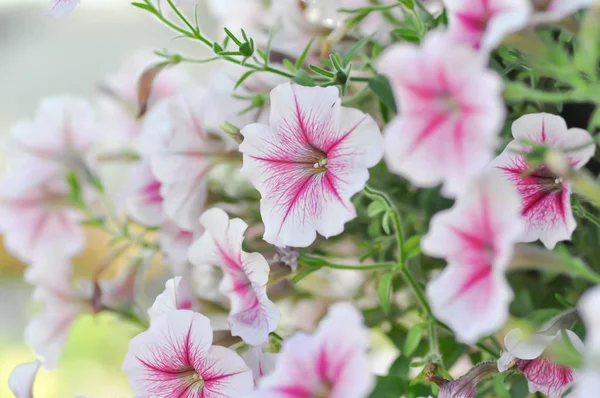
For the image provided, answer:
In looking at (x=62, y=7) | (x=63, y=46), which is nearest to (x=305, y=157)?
(x=62, y=7)

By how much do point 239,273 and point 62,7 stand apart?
17 cm

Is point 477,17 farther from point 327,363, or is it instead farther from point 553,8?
point 327,363

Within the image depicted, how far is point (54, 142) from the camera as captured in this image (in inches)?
24.4

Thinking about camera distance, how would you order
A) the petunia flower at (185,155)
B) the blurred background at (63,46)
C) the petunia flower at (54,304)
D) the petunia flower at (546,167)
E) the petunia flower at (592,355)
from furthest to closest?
1. the blurred background at (63,46)
2. the petunia flower at (54,304)
3. the petunia flower at (185,155)
4. the petunia flower at (546,167)
5. the petunia flower at (592,355)

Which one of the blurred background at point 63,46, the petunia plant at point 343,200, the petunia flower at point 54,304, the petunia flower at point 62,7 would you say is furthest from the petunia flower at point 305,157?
the blurred background at point 63,46

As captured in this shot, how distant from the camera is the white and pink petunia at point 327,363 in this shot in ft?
0.94

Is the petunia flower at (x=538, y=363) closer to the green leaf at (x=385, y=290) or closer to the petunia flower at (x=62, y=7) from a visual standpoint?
the green leaf at (x=385, y=290)

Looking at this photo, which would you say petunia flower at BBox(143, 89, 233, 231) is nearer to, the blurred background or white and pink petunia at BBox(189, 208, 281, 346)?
white and pink petunia at BBox(189, 208, 281, 346)

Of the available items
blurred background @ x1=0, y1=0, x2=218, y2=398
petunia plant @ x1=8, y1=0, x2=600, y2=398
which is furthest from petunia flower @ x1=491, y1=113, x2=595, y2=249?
blurred background @ x1=0, y1=0, x2=218, y2=398

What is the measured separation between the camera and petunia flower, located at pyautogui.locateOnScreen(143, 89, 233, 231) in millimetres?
451

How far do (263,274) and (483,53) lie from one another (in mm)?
172

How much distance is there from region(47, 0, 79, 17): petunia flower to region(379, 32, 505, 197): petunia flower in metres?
0.19

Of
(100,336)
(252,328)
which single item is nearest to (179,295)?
(252,328)

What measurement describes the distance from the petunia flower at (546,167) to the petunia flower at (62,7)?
233 millimetres
